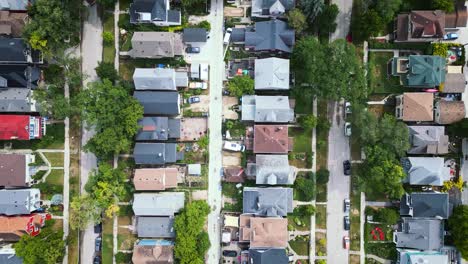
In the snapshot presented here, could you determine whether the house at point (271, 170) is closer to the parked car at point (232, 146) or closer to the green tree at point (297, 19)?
the parked car at point (232, 146)

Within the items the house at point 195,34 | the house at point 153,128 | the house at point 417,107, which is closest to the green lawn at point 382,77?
the house at point 417,107

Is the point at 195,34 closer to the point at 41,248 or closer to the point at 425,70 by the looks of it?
the point at 425,70

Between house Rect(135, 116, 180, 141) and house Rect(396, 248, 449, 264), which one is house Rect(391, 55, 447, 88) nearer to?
house Rect(396, 248, 449, 264)

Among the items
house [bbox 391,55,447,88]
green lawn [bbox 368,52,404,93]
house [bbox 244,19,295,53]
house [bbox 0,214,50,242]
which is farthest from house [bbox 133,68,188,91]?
house [bbox 391,55,447,88]

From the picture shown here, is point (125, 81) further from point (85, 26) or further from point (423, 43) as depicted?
point (423, 43)

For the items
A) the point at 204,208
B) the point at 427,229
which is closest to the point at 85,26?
the point at 204,208

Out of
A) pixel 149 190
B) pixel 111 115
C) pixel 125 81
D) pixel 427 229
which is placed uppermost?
pixel 125 81
